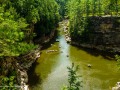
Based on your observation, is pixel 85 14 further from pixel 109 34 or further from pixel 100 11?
pixel 109 34

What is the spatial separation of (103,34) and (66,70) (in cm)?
2124

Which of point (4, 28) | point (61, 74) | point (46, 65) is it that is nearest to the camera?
point (4, 28)

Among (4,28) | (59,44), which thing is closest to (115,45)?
(59,44)

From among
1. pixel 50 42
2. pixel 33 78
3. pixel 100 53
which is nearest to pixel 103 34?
pixel 100 53

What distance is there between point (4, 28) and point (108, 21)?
40427mm

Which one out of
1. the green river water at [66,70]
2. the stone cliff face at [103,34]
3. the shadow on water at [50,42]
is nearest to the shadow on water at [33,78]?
the green river water at [66,70]

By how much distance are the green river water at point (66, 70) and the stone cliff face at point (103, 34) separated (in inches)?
157

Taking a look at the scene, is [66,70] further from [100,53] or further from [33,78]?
[100,53]

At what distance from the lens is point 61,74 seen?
52.1 meters

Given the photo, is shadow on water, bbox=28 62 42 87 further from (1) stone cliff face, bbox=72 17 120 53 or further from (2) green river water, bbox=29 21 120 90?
(1) stone cliff face, bbox=72 17 120 53

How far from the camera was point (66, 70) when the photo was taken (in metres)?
54.2

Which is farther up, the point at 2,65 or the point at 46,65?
the point at 2,65

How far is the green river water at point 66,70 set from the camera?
1844 inches

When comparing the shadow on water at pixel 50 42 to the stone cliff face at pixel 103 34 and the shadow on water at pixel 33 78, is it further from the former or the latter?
the shadow on water at pixel 33 78
